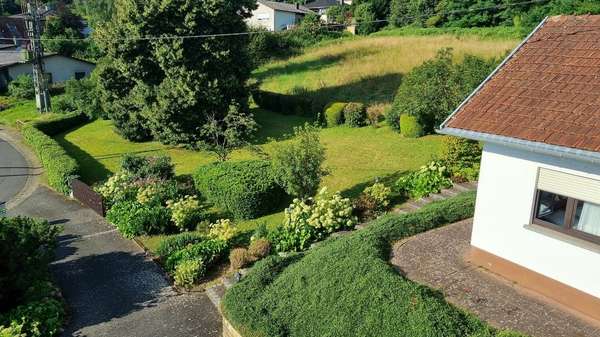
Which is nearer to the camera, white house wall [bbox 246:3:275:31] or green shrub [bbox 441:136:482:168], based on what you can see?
green shrub [bbox 441:136:482:168]

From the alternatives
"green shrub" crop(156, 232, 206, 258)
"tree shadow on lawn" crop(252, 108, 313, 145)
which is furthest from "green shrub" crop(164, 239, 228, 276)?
"tree shadow on lawn" crop(252, 108, 313, 145)

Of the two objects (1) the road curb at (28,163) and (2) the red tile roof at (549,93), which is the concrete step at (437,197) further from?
(1) the road curb at (28,163)

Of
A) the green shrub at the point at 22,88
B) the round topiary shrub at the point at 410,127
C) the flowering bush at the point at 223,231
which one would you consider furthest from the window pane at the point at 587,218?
the green shrub at the point at 22,88

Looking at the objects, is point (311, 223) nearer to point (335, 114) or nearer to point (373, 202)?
point (373, 202)

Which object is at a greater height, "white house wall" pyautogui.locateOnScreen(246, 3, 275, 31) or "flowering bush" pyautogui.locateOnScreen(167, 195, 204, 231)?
"white house wall" pyautogui.locateOnScreen(246, 3, 275, 31)

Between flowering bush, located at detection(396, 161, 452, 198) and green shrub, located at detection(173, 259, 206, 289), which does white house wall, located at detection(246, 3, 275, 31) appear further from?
green shrub, located at detection(173, 259, 206, 289)

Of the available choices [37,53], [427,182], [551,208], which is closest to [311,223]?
[427,182]

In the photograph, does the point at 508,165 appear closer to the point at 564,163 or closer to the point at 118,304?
the point at 564,163

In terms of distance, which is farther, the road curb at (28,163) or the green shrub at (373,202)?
the road curb at (28,163)
